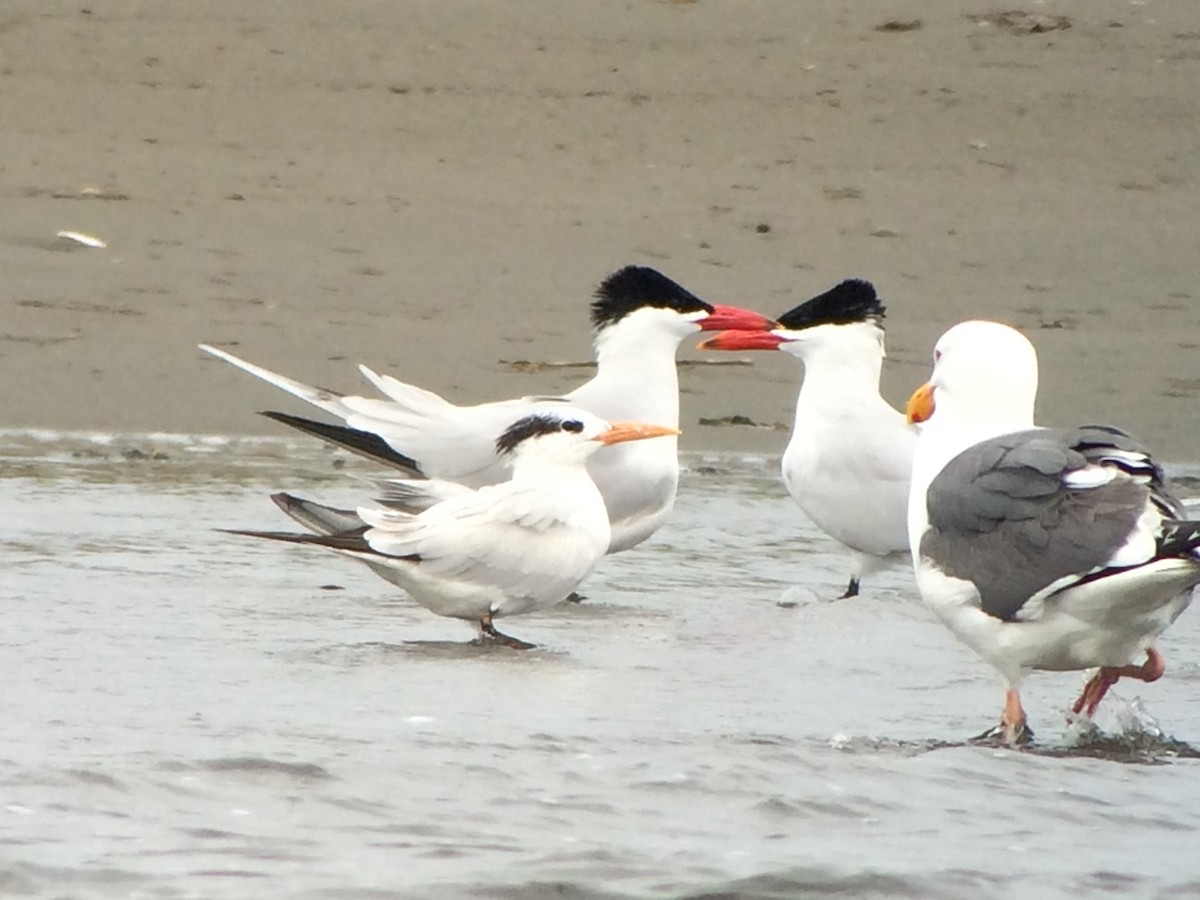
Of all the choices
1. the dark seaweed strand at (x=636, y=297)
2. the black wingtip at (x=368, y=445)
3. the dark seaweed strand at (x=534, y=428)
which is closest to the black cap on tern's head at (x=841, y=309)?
the dark seaweed strand at (x=636, y=297)

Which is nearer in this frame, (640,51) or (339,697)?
(339,697)

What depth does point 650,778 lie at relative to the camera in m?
5.09

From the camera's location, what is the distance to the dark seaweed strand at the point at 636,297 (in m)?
8.35

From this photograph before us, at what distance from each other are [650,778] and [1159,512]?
3.97 ft

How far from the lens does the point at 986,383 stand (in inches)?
229

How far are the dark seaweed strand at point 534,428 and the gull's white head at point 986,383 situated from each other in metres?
1.22

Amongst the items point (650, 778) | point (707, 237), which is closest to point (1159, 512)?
point (650, 778)

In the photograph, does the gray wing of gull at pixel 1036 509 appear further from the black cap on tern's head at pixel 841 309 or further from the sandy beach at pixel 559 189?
the sandy beach at pixel 559 189

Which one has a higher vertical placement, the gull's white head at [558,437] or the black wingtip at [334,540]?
the gull's white head at [558,437]

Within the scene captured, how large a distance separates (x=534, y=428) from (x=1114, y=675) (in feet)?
6.07

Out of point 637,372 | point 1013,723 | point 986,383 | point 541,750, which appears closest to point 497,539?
point 541,750

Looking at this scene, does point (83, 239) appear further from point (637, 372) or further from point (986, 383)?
point (986, 383)

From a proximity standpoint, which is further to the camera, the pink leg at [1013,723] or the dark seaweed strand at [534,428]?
the dark seaweed strand at [534,428]

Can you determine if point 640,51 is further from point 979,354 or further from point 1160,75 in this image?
point 979,354
